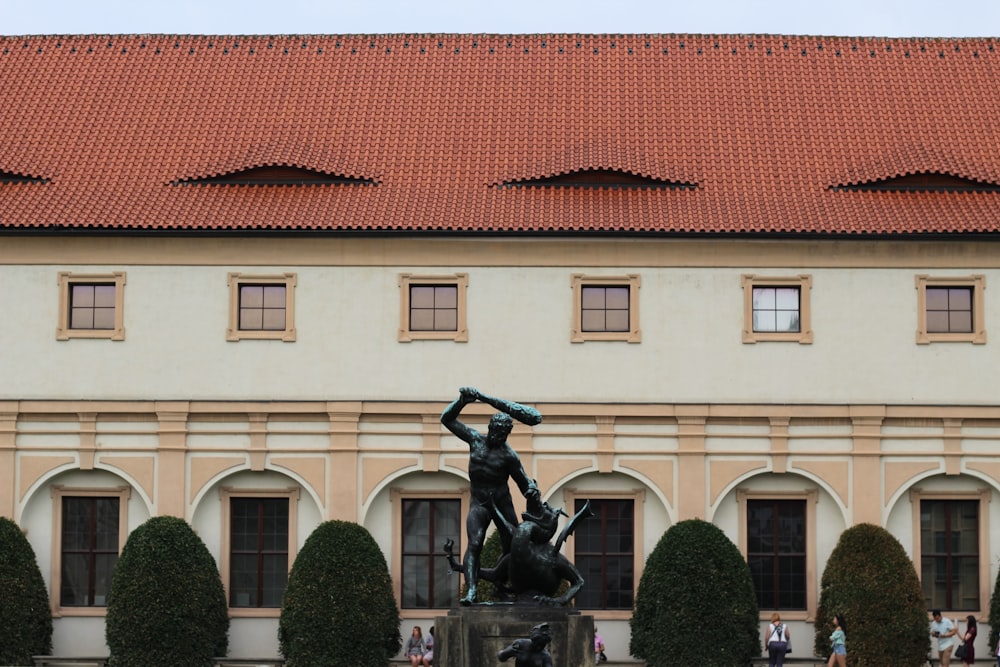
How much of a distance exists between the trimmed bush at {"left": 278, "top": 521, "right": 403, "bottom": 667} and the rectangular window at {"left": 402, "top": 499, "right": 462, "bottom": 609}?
2.41 meters

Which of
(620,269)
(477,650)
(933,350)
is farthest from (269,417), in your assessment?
(477,650)

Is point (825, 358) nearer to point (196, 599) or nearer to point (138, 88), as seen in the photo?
point (196, 599)

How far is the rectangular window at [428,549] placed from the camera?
46.7 m

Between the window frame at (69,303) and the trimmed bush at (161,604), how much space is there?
459 cm

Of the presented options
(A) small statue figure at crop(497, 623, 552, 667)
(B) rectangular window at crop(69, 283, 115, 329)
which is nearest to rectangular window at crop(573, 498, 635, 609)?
(B) rectangular window at crop(69, 283, 115, 329)

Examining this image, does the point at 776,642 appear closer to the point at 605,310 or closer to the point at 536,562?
the point at 605,310

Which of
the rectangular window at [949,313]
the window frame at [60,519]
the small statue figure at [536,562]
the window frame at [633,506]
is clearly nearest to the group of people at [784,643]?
the window frame at [633,506]

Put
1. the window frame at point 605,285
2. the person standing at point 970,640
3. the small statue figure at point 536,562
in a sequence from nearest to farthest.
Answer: the small statue figure at point 536,562 < the person standing at point 970,640 < the window frame at point 605,285

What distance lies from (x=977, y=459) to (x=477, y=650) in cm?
1918

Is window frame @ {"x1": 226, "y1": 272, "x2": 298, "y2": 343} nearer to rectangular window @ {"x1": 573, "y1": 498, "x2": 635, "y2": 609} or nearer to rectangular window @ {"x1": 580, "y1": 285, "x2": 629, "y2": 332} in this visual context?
rectangular window @ {"x1": 580, "y1": 285, "x2": 629, "y2": 332}

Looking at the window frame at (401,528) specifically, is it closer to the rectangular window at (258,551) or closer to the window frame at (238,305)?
the rectangular window at (258,551)

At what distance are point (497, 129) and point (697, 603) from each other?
41.1 feet

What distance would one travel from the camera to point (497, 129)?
163ft

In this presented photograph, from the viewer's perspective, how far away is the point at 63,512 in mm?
47031
